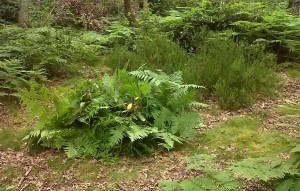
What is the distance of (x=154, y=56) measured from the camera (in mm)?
6836

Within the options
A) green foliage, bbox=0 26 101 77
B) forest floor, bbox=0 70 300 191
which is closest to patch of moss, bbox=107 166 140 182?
forest floor, bbox=0 70 300 191

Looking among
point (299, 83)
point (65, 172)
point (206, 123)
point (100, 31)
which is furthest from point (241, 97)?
point (100, 31)

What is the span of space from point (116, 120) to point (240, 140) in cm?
190

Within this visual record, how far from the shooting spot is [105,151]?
4363 millimetres

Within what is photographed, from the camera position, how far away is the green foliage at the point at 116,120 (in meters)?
4.39

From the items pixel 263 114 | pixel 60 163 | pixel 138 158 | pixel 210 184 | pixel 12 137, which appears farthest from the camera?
pixel 263 114

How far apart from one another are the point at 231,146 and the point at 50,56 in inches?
162

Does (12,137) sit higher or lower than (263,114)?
lower

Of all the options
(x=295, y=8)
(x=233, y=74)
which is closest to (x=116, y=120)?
(x=233, y=74)

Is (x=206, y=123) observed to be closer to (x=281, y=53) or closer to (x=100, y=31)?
(x=281, y=53)

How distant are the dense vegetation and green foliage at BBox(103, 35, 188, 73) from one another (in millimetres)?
24

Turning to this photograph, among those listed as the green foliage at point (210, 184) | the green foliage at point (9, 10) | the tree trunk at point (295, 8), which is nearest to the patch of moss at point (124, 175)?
the green foliage at point (210, 184)

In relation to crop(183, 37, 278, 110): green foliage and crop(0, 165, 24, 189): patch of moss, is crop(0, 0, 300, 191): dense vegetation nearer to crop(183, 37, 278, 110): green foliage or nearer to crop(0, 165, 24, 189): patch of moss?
crop(183, 37, 278, 110): green foliage

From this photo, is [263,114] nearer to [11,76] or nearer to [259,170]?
[259,170]
